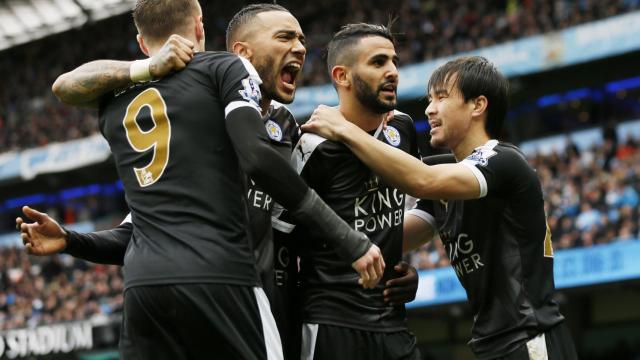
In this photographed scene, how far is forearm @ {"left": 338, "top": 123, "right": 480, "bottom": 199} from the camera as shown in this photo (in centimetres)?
487

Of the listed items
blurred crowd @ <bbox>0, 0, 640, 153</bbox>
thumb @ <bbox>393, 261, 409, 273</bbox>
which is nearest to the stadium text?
blurred crowd @ <bbox>0, 0, 640, 153</bbox>

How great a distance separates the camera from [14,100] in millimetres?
41406

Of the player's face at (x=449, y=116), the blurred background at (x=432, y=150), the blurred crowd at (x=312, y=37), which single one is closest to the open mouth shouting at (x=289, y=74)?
the player's face at (x=449, y=116)

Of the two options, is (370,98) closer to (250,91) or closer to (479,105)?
(479,105)

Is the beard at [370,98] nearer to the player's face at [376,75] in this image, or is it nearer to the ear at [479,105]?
the player's face at [376,75]

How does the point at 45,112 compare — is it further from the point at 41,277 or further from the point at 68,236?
the point at 68,236

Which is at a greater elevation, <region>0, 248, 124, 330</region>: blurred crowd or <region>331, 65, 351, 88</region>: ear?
<region>331, 65, 351, 88</region>: ear

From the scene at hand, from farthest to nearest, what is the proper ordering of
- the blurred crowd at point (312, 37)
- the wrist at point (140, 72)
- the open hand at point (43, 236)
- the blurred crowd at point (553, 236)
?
1. the blurred crowd at point (312, 37)
2. the blurred crowd at point (553, 236)
3. the open hand at point (43, 236)
4. the wrist at point (140, 72)

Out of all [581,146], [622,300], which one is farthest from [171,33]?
[581,146]

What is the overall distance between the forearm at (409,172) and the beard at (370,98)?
0.22 metres

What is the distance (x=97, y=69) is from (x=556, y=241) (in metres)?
15.4

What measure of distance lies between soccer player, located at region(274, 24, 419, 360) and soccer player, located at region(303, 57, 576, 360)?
174mm

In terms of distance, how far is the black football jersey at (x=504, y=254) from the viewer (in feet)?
16.5

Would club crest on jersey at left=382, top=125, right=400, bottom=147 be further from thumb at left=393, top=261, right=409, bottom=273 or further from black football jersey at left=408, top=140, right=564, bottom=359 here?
thumb at left=393, top=261, right=409, bottom=273
